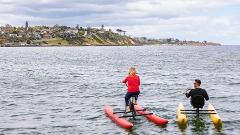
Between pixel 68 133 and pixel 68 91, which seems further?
pixel 68 91

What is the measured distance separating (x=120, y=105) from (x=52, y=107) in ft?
17.5

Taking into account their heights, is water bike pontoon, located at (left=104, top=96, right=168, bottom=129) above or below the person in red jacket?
below

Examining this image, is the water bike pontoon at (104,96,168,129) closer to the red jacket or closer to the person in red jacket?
the person in red jacket

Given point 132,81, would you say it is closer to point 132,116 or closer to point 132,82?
Answer: point 132,82

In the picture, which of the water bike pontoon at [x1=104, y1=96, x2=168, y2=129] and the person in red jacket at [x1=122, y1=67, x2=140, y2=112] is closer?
the water bike pontoon at [x1=104, y1=96, x2=168, y2=129]

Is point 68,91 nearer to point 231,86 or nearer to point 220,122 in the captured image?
point 231,86

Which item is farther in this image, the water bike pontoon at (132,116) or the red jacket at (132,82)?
the red jacket at (132,82)

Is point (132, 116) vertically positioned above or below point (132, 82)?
below

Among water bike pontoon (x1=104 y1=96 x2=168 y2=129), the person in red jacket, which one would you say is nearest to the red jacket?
the person in red jacket

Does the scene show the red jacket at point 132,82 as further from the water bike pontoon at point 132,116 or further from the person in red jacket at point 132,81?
the water bike pontoon at point 132,116

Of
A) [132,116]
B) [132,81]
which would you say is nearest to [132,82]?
[132,81]

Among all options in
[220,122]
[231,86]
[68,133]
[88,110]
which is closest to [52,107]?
[88,110]

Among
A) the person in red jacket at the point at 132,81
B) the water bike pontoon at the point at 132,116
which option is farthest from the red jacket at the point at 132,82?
the water bike pontoon at the point at 132,116

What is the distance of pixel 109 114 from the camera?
2761cm
